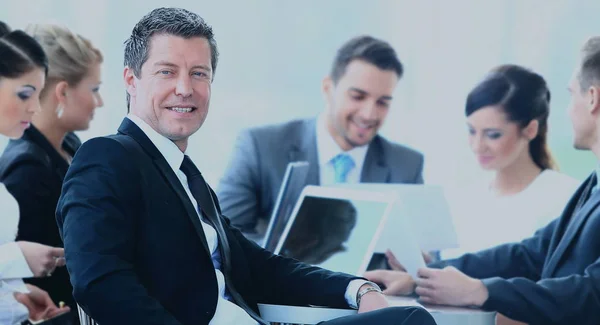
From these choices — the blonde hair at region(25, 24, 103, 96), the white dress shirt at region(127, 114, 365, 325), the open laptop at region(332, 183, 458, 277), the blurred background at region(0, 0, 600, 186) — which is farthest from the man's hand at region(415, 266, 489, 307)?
the blurred background at region(0, 0, 600, 186)

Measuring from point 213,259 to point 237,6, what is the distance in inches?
143

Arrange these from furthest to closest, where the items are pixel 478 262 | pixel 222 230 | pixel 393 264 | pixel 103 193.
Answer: pixel 478 262
pixel 393 264
pixel 222 230
pixel 103 193

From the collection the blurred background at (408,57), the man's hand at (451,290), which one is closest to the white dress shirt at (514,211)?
the man's hand at (451,290)

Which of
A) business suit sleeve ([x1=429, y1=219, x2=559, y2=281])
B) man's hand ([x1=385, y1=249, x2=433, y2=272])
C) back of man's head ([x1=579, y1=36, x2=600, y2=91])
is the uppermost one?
back of man's head ([x1=579, y1=36, x2=600, y2=91])

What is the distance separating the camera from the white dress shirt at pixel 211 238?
2.26 metres

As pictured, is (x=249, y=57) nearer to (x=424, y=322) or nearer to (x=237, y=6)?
(x=237, y=6)

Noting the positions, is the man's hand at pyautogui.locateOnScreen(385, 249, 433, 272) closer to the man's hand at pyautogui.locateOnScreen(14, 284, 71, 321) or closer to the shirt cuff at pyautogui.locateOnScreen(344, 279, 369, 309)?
the shirt cuff at pyautogui.locateOnScreen(344, 279, 369, 309)

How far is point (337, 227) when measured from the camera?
3.32 metres

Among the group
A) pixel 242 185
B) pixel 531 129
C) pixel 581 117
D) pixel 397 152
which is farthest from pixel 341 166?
pixel 581 117

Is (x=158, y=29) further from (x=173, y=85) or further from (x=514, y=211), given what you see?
(x=514, y=211)

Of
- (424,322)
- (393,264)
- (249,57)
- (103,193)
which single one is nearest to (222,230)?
(103,193)

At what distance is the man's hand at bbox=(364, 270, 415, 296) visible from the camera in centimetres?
309

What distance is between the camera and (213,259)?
240 cm

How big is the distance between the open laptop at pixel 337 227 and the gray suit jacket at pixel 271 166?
89 cm
